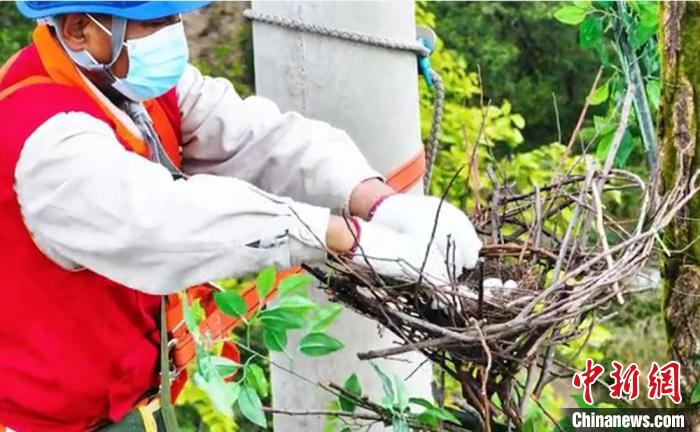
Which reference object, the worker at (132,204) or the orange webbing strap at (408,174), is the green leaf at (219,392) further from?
the orange webbing strap at (408,174)

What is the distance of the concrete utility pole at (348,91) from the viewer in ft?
7.49

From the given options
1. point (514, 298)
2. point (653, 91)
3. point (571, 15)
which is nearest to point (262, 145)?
point (514, 298)

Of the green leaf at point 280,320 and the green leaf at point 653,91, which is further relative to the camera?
the green leaf at point 653,91

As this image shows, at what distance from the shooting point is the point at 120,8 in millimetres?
2039

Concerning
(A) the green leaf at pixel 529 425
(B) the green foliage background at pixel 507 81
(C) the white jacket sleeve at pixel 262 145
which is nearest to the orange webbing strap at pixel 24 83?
(C) the white jacket sleeve at pixel 262 145

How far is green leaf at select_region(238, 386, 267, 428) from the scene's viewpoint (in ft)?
6.52

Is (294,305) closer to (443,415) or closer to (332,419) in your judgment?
(443,415)

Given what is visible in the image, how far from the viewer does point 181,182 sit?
75.1 inches

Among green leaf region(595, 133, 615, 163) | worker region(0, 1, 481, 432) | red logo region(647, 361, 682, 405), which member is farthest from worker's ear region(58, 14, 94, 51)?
red logo region(647, 361, 682, 405)

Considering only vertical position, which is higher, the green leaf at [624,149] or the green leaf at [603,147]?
the green leaf at [624,149]

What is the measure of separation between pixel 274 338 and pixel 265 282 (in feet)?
0.38

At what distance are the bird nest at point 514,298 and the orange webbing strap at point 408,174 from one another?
245mm

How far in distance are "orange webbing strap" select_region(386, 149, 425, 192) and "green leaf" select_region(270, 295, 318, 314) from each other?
1.38ft

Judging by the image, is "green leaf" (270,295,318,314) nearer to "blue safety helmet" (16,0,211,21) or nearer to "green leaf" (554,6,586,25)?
"blue safety helmet" (16,0,211,21)
